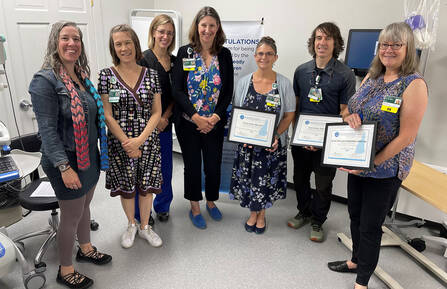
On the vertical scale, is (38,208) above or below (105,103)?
below

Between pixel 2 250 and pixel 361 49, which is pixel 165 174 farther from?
pixel 361 49

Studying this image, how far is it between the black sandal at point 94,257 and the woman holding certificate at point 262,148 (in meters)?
1.03

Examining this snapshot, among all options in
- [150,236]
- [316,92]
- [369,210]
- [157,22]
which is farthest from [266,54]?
[150,236]

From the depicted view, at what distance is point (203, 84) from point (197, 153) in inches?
21.6

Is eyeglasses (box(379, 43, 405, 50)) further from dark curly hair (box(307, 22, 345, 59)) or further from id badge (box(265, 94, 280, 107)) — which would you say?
id badge (box(265, 94, 280, 107))

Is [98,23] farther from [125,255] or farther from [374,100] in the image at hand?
[374,100]

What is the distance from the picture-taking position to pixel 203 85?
238 centimetres

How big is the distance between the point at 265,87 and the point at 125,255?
157 cm

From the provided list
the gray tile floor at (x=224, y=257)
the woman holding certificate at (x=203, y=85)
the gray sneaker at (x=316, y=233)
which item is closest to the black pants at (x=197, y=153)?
the woman holding certificate at (x=203, y=85)

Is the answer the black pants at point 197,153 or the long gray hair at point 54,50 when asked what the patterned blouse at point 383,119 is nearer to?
the black pants at point 197,153

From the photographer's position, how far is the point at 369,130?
5.38ft

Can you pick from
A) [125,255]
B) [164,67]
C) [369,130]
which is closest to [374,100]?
[369,130]

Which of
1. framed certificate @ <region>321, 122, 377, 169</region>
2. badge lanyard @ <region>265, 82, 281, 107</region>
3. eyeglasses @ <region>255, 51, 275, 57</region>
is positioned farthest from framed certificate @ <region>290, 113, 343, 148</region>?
eyeglasses @ <region>255, 51, 275, 57</region>

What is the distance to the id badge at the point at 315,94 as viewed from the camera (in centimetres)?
Result: 224
